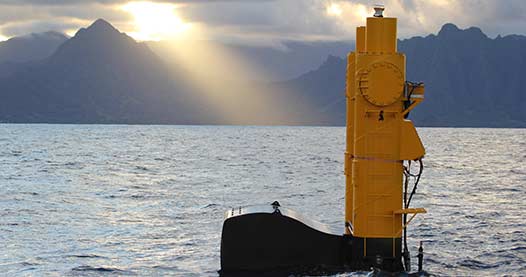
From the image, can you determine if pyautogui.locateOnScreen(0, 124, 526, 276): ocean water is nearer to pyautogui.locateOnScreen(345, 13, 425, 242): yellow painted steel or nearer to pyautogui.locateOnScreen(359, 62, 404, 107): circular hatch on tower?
pyautogui.locateOnScreen(345, 13, 425, 242): yellow painted steel

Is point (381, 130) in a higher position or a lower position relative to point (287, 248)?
higher

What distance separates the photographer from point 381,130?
14203 mm

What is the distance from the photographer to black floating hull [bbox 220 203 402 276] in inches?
571

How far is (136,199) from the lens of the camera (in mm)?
35156

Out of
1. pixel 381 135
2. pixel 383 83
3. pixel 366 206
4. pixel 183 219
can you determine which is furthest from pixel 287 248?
pixel 183 219

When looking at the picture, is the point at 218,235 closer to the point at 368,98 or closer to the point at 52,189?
the point at 368,98

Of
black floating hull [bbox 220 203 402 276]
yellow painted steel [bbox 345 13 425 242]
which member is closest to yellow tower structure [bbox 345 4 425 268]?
yellow painted steel [bbox 345 13 425 242]

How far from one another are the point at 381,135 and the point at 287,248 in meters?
2.86

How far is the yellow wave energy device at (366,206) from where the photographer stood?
14.1m

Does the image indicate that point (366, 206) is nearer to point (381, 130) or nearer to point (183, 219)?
point (381, 130)

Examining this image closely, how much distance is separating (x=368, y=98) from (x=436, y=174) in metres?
45.7

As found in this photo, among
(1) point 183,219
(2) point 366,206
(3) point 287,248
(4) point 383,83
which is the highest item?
(4) point 383,83

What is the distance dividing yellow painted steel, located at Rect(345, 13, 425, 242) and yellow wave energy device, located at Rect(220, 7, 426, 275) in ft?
0.06

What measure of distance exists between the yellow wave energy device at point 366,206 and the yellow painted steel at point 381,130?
2 cm
